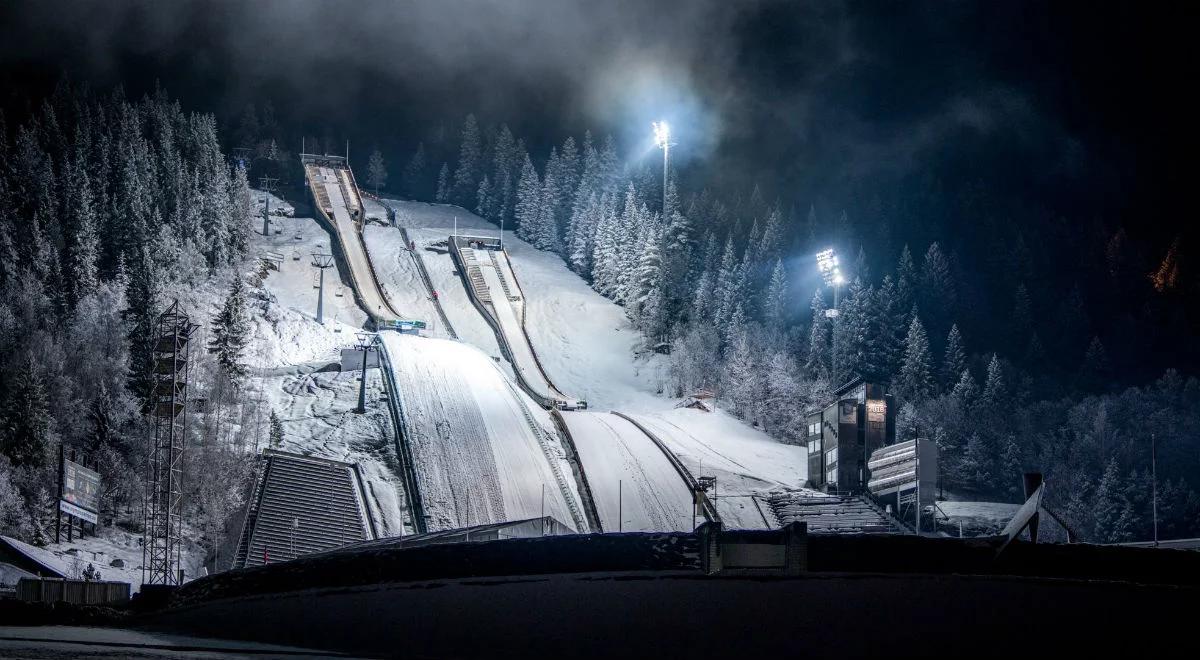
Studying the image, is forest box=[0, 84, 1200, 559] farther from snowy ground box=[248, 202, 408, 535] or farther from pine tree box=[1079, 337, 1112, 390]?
snowy ground box=[248, 202, 408, 535]

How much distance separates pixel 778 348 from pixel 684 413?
693 inches

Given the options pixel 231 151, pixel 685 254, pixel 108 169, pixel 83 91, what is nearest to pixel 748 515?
pixel 685 254

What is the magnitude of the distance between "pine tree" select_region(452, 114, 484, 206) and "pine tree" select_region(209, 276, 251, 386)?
80345 millimetres

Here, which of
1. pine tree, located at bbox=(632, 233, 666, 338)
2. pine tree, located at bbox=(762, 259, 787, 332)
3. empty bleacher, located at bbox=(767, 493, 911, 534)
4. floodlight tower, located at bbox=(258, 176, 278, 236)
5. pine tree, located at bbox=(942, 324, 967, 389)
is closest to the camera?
empty bleacher, located at bbox=(767, 493, 911, 534)

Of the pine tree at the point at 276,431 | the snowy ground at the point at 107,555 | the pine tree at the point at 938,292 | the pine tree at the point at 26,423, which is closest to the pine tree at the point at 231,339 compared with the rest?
the pine tree at the point at 276,431

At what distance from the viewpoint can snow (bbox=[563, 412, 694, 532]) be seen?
49469 mm

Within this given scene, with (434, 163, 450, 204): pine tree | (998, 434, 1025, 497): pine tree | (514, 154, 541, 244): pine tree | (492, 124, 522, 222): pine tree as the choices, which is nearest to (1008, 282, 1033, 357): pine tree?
(998, 434, 1025, 497): pine tree

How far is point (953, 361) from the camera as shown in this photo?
86.3 meters

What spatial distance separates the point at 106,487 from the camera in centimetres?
4569

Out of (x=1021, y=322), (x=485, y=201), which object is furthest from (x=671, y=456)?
(x=485, y=201)

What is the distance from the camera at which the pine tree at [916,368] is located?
271 ft

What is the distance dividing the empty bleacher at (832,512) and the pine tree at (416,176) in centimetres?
10120

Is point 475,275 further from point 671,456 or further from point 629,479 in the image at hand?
point 629,479

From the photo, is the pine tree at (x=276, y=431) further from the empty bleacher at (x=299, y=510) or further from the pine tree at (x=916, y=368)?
the pine tree at (x=916, y=368)
